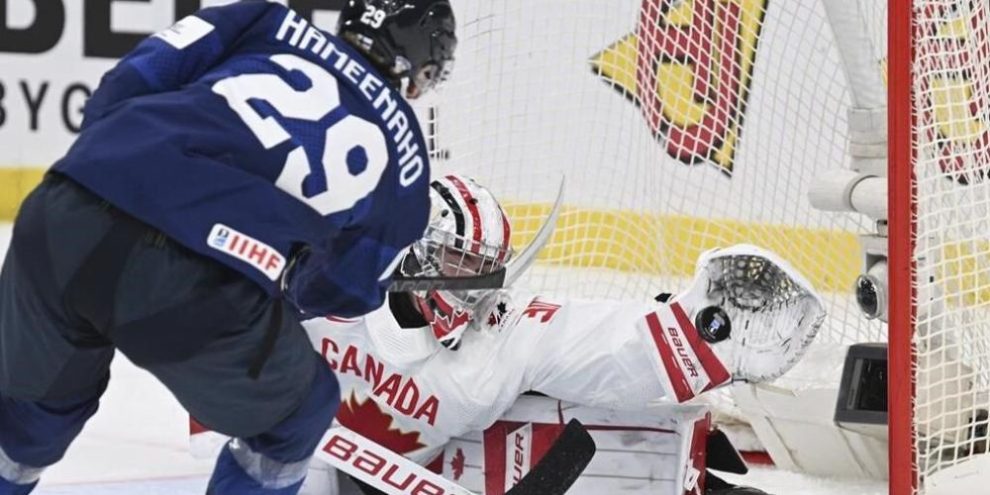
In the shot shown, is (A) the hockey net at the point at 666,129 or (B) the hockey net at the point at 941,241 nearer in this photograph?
(B) the hockey net at the point at 941,241

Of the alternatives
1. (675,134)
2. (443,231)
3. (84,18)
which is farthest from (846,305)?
(84,18)

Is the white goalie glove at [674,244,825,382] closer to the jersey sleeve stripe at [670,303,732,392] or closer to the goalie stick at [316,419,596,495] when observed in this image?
the jersey sleeve stripe at [670,303,732,392]

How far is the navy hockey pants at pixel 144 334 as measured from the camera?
6.49 ft

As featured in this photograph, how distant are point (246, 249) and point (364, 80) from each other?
26 centimetres

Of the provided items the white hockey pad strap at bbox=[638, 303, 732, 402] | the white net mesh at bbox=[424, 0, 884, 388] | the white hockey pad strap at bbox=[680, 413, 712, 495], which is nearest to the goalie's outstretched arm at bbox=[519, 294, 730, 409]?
the white hockey pad strap at bbox=[638, 303, 732, 402]

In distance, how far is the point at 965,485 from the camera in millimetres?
2609

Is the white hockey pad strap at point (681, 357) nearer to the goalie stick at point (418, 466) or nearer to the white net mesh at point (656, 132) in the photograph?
the goalie stick at point (418, 466)

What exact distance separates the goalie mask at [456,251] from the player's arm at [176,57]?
1.97ft

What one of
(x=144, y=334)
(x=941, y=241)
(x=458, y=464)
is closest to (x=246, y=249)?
(x=144, y=334)

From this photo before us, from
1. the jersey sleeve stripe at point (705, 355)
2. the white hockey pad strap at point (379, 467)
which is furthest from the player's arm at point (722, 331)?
the white hockey pad strap at point (379, 467)

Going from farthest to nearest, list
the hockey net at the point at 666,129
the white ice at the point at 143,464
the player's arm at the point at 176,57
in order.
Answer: the hockey net at the point at 666,129, the white ice at the point at 143,464, the player's arm at the point at 176,57

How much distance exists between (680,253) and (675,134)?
0.88 feet

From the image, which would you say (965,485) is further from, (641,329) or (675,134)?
(675,134)

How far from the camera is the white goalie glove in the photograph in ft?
8.48
